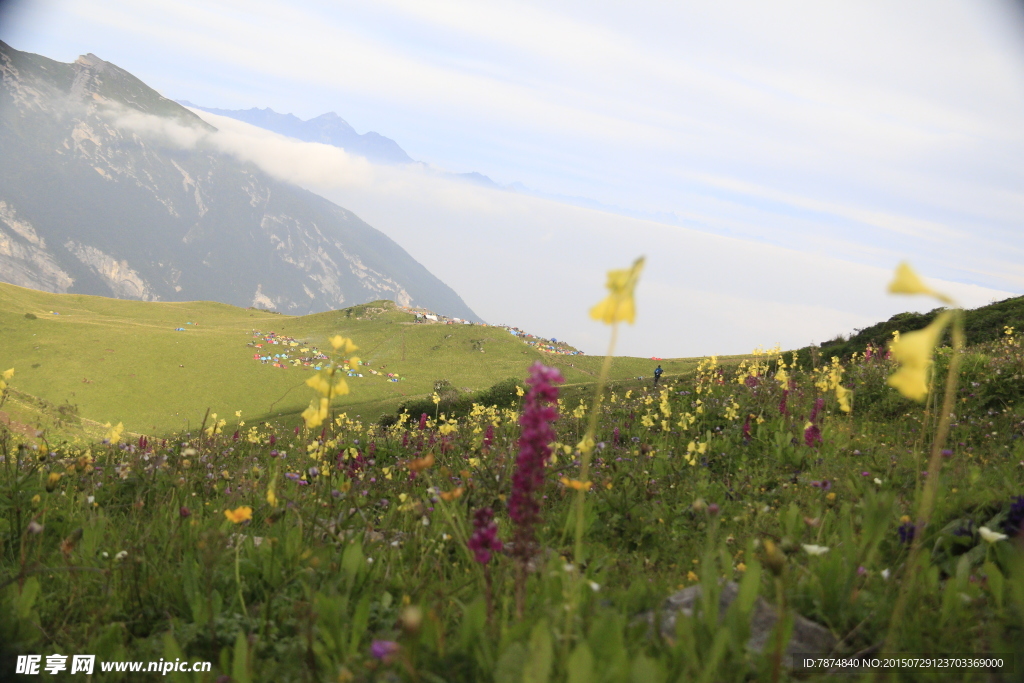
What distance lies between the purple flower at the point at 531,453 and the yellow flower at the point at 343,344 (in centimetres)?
116

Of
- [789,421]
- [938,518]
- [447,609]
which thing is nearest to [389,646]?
[447,609]

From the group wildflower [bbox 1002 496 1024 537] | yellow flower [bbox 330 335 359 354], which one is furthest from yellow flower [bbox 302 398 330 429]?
wildflower [bbox 1002 496 1024 537]

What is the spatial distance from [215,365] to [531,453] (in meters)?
67.6

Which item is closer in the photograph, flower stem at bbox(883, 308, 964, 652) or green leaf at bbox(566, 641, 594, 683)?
flower stem at bbox(883, 308, 964, 652)

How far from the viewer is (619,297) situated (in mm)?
1865

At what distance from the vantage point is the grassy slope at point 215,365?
52.0 metres

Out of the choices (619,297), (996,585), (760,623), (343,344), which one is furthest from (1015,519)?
(343,344)

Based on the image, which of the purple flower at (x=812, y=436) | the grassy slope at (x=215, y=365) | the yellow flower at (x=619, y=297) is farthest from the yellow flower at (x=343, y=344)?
the grassy slope at (x=215, y=365)

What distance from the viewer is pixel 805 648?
258cm

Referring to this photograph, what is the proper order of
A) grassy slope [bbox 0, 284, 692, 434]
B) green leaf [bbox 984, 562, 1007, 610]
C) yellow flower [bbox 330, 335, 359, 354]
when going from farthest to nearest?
grassy slope [bbox 0, 284, 692, 434] → yellow flower [bbox 330, 335, 359, 354] → green leaf [bbox 984, 562, 1007, 610]

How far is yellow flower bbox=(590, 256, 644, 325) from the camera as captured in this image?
6.04 feet

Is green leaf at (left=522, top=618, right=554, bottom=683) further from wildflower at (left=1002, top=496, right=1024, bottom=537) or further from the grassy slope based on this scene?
the grassy slope

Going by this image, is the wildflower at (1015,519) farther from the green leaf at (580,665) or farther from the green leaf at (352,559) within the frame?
the green leaf at (352,559)

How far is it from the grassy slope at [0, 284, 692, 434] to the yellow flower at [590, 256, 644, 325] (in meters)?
42.2
